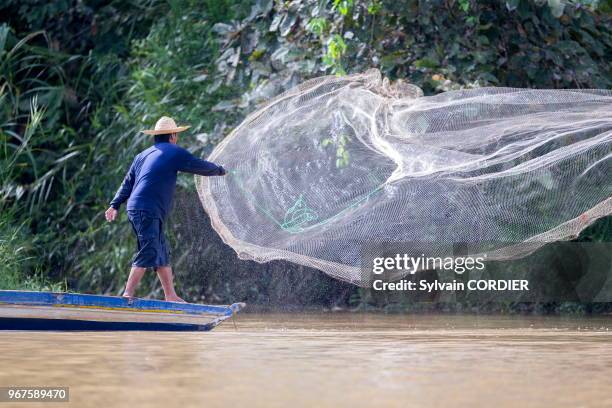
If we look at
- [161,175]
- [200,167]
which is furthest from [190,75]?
[200,167]

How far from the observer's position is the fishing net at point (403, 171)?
31.5 feet

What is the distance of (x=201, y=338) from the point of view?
29.7 feet

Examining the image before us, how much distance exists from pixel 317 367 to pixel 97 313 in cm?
265

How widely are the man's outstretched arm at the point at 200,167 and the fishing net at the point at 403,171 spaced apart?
47cm

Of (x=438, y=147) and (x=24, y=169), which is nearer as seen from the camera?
(x=438, y=147)

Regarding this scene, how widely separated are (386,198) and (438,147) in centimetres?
59

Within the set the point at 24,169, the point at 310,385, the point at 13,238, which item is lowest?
the point at 310,385

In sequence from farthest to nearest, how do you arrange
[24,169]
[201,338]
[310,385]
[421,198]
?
[24,169]
[421,198]
[201,338]
[310,385]

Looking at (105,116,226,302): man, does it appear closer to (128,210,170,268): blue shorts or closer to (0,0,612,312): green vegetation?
(128,210,170,268): blue shorts

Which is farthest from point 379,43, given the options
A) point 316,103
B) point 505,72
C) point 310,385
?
point 310,385

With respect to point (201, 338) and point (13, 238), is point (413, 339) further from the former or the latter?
point (13, 238)

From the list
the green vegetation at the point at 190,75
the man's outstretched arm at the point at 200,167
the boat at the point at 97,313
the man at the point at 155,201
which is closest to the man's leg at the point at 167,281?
the man at the point at 155,201

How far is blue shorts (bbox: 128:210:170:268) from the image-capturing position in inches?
375

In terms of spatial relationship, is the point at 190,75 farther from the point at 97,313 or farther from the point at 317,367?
the point at 317,367
